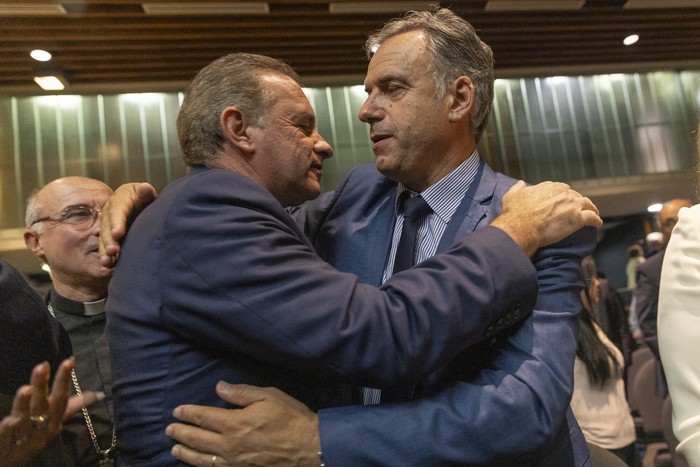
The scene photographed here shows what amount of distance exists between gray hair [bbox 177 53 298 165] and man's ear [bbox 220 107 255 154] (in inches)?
0.4

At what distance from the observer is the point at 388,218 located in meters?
1.75

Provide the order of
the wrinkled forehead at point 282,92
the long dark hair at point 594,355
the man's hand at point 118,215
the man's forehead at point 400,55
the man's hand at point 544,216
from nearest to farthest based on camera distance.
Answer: the man's hand at point 544,216 < the man's hand at point 118,215 < the wrinkled forehead at point 282,92 < the man's forehead at point 400,55 < the long dark hair at point 594,355

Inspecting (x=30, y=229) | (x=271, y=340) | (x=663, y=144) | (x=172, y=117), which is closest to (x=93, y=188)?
(x=30, y=229)

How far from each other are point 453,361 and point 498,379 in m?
0.12

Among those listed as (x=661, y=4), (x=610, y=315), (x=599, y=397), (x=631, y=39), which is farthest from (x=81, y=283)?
(x=631, y=39)

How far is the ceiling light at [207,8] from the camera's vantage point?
5512 millimetres

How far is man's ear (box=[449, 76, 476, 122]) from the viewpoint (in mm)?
1807

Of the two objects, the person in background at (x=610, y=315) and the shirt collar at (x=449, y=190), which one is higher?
the shirt collar at (x=449, y=190)

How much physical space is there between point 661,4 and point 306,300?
21.8 ft

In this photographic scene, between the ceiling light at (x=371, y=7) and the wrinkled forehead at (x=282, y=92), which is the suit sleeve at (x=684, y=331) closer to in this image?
the wrinkled forehead at (x=282, y=92)

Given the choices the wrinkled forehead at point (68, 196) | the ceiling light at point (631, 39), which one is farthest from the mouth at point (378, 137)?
the ceiling light at point (631, 39)

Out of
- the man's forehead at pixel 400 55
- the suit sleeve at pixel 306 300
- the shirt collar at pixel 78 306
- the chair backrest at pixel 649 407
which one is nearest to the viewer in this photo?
the suit sleeve at pixel 306 300

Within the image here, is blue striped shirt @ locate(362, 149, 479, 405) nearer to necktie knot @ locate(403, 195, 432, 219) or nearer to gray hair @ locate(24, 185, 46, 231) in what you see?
necktie knot @ locate(403, 195, 432, 219)

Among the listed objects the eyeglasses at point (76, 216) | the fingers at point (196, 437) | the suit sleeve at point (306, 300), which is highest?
the eyeglasses at point (76, 216)
